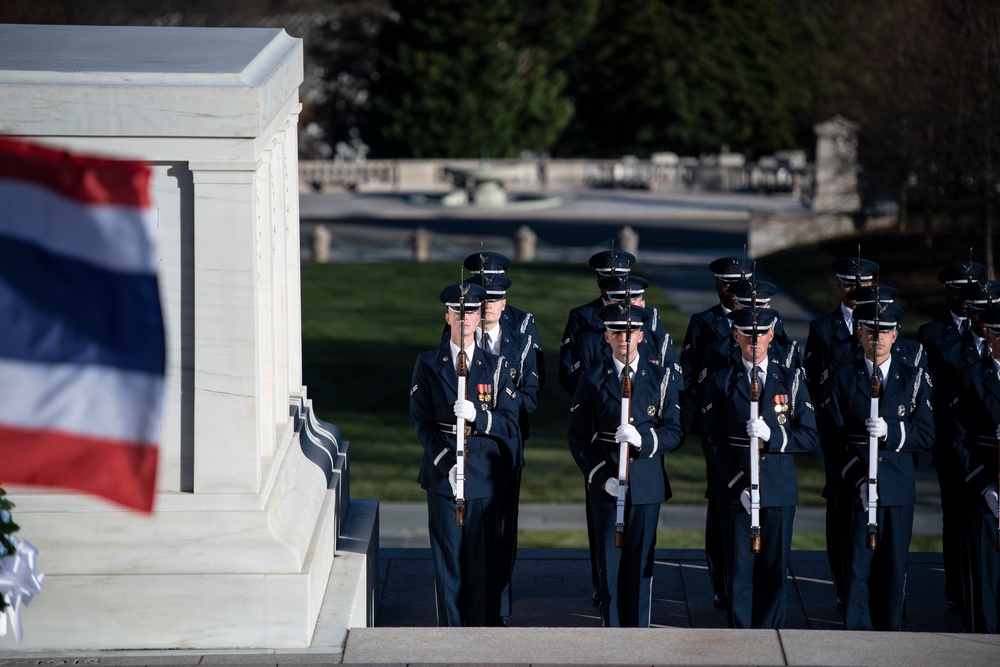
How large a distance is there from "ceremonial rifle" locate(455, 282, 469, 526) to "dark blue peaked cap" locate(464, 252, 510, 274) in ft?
4.30

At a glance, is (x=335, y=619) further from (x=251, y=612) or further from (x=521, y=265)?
(x=521, y=265)

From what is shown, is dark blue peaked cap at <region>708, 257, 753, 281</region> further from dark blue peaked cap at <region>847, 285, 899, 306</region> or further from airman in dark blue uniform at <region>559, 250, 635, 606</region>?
dark blue peaked cap at <region>847, 285, 899, 306</region>

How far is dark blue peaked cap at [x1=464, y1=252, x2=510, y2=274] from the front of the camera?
866 cm

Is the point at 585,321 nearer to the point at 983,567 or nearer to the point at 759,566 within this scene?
the point at 759,566

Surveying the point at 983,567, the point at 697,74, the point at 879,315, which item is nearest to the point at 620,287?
the point at 879,315

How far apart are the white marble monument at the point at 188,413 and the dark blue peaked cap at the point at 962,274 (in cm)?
439

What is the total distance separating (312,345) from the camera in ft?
56.1

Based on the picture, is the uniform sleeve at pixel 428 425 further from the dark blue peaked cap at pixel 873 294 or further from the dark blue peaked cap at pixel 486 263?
the dark blue peaked cap at pixel 873 294

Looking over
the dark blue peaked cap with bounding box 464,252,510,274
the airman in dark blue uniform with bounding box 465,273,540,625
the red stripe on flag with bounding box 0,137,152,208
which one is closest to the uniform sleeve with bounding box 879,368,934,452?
the airman in dark blue uniform with bounding box 465,273,540,625

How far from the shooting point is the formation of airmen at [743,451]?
717 cm

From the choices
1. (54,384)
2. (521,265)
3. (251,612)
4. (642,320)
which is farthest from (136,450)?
(521,265)

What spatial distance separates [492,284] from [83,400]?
4244 millimetres

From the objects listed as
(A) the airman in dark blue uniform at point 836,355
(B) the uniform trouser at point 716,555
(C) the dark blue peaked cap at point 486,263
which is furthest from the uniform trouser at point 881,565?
(C) the dark blue peaked cap at point 486,263

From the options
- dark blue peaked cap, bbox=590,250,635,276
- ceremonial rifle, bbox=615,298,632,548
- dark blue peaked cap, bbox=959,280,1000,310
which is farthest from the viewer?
dark blue peaked cap, bbox=590,250,635,276
